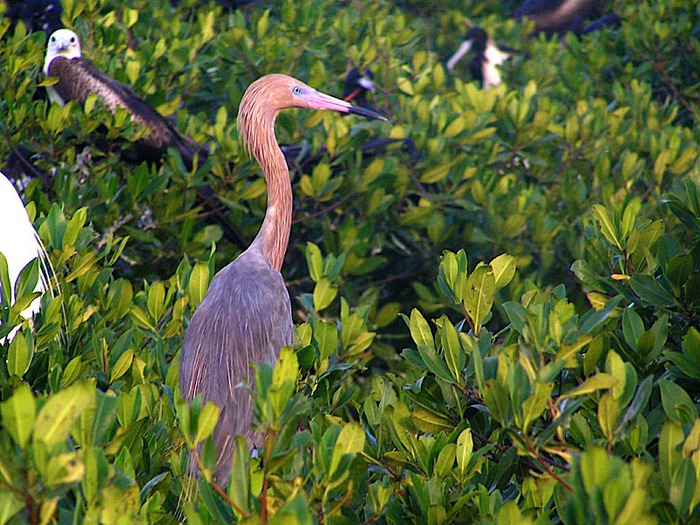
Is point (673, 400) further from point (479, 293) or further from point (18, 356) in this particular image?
point (18, 356)

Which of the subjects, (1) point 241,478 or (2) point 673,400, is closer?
(1) point 241,478

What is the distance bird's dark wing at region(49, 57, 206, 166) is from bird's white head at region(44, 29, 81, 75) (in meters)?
0.57

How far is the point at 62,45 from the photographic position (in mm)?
5824

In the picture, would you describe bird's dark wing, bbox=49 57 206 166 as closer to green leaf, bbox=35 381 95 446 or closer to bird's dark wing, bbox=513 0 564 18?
green leaf, bbox=35 381 95 446

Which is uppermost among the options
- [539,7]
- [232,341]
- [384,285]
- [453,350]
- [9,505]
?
[9,505]

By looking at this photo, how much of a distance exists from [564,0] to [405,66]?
6.16 meters

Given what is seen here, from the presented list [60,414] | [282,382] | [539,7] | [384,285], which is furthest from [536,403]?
[539,7]

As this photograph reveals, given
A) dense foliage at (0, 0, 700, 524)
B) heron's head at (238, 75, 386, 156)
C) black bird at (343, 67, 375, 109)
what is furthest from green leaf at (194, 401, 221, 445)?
black bird at (343, 67, 375, 109)

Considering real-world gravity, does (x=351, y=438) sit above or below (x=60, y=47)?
above

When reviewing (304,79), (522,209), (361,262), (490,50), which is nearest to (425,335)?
(361,262)

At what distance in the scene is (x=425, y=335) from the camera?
2.14 m

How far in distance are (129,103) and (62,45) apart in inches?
62.1

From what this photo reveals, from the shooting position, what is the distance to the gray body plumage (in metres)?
2.79

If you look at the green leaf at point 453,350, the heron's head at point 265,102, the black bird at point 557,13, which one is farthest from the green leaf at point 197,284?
the black bird at point 557,13
